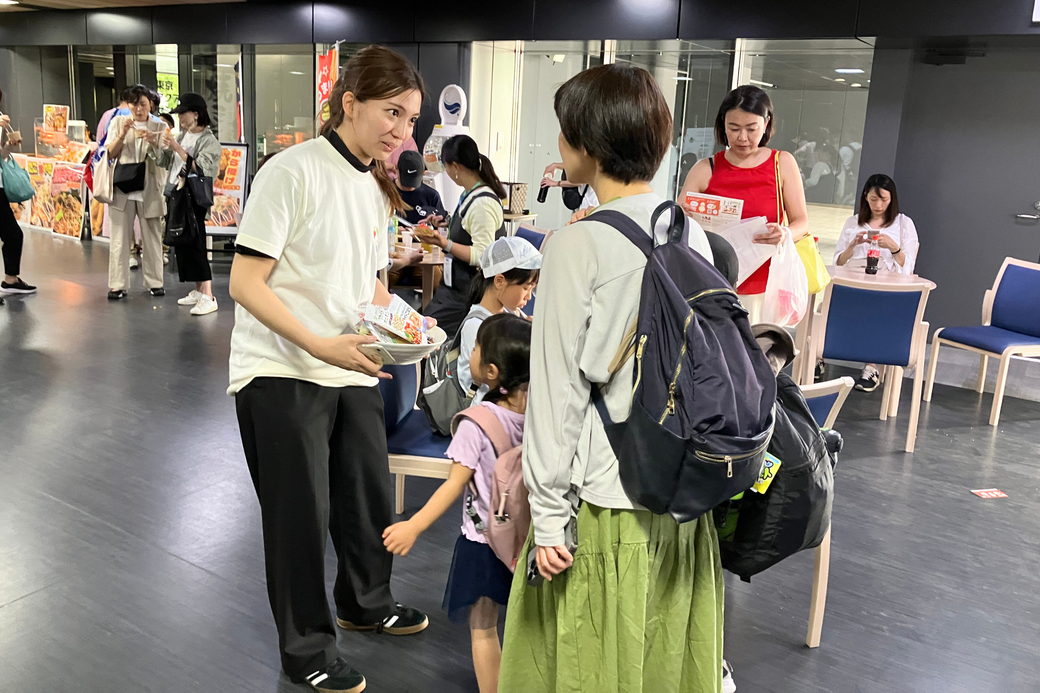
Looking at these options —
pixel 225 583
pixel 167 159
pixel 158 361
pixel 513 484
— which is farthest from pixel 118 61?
pixel 513 484

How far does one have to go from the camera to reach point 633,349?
1.44 m

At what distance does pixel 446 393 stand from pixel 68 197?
993 cm

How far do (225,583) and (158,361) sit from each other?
3.14 metres

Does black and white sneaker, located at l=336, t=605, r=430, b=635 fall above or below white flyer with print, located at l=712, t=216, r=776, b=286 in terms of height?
below

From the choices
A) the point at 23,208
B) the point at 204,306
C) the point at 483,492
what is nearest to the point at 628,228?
the point at 483,492

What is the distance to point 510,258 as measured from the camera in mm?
2820

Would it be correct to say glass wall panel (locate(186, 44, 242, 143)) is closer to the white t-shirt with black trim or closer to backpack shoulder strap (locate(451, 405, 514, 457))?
the white t-shirt with black trim

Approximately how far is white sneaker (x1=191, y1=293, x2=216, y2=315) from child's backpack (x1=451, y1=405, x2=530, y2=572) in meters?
5.63

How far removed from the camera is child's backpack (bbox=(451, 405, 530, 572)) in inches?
76.0

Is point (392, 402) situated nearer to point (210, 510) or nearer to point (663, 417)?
point (210, 510)

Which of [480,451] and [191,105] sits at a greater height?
[191,105]

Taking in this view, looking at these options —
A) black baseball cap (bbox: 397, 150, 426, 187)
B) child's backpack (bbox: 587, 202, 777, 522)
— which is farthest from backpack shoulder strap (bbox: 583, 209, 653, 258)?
black baseball cap (bbox: 397, 150, 426, 187)

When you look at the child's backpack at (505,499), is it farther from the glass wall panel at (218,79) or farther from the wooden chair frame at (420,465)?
the glass wall panel at (218,79)

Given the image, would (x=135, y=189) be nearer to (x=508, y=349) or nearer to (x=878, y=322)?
(x=878, y=322)
